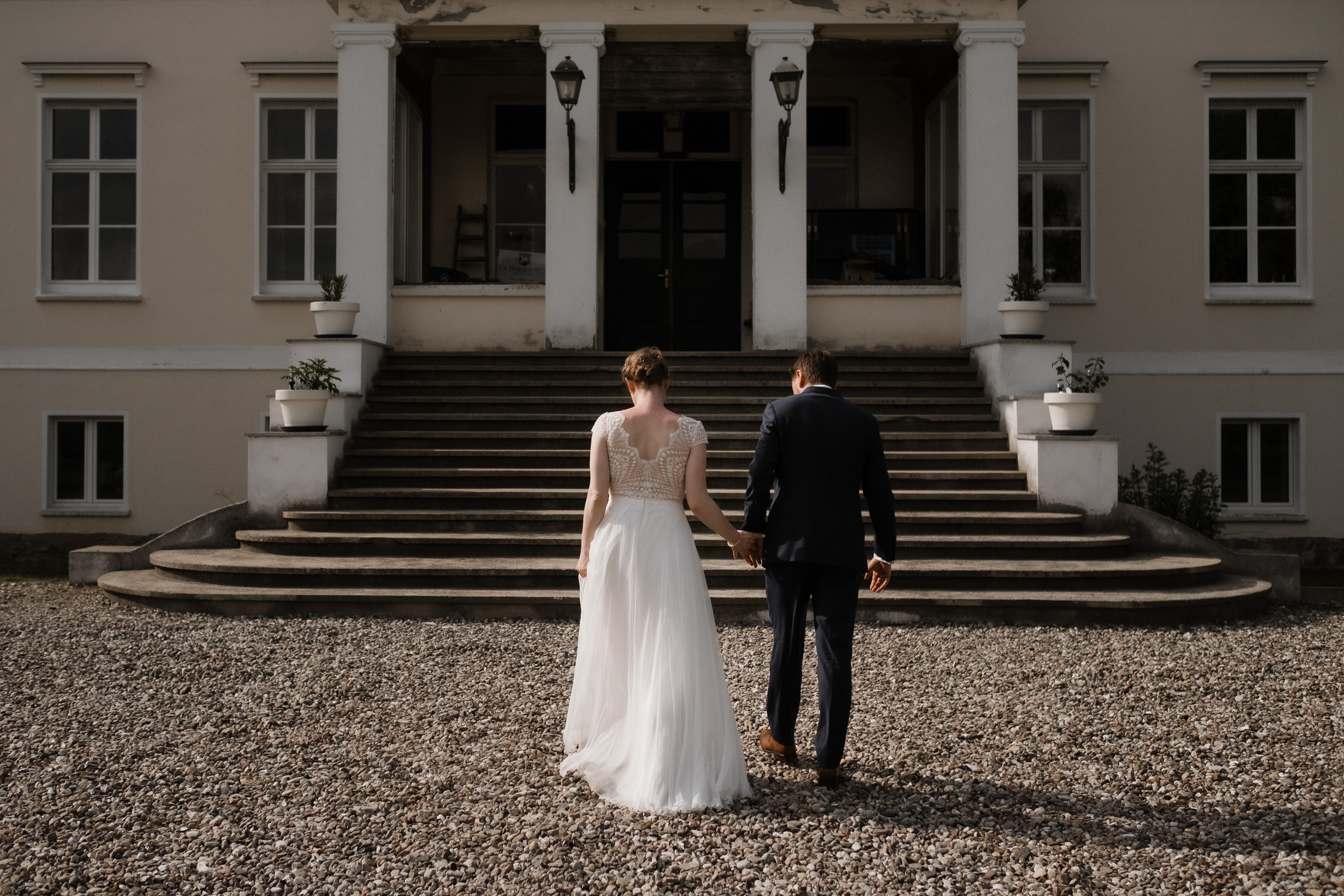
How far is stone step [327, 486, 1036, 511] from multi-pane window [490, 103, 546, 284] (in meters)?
5.17

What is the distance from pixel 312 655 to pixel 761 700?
8.69 ft

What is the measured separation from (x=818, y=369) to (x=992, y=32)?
779 cm

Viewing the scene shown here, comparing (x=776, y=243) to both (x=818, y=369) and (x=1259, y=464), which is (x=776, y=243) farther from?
(x=818, y=369)

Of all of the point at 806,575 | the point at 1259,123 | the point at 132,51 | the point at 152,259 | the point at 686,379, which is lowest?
the point at 806,575

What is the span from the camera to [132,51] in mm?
12273

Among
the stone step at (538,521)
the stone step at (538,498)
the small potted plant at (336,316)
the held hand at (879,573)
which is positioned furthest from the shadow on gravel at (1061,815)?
the small potted plant at (336,316)

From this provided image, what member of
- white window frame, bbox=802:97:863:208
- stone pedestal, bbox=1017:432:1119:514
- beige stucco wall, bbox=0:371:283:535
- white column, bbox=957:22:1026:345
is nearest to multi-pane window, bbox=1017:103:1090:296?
white column, bbox=957:22:1026:345

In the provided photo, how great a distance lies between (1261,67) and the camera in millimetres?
11914

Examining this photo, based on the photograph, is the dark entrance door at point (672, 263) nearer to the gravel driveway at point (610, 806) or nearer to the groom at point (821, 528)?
the gravel driveway at point (610, 806)

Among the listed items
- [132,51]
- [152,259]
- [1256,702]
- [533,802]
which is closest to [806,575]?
[533,802]

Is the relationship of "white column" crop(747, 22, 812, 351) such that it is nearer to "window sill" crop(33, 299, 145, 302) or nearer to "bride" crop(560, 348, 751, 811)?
"bride" crop(560, 348, 751, 811)

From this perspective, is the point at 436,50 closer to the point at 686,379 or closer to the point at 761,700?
the point at 686,379

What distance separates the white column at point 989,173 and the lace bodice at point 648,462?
7159mm

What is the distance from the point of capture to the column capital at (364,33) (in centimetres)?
1055
